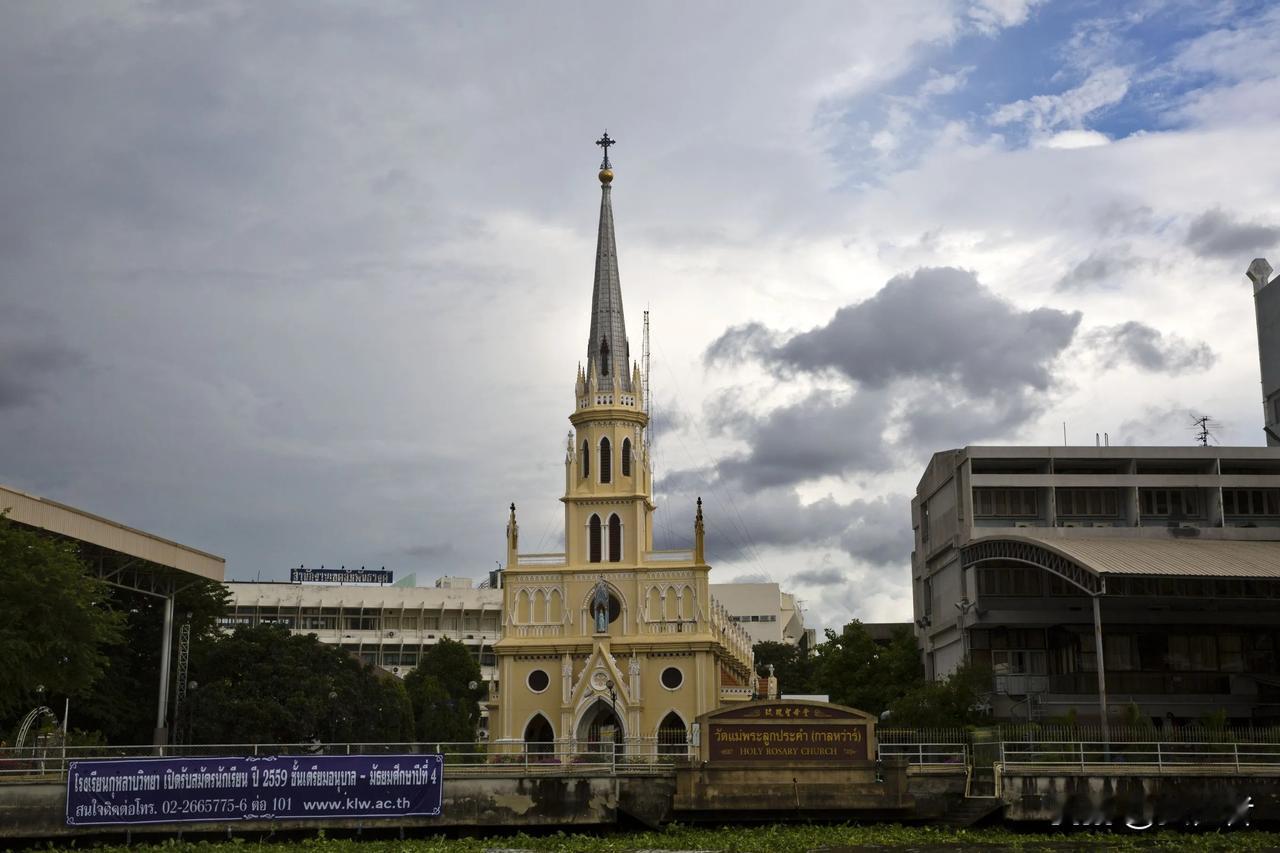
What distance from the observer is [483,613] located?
14512 centimetres

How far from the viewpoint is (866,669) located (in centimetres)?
7375

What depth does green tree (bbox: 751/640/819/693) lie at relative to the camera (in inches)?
4635

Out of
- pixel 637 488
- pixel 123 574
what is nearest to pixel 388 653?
pixel 637 488

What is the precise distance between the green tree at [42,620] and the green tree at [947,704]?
30855 mm

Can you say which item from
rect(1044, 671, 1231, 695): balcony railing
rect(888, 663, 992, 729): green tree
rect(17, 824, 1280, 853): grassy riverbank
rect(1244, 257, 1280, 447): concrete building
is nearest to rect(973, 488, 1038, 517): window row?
rect(1044, 671, 1231, 695): balcony railing

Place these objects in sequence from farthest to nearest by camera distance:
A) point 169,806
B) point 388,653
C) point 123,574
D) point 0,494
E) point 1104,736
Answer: point 388,653 < point 123,574 < point 0,494 < point 1104,736 < point 169,806

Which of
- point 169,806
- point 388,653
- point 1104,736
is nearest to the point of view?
point 169,806

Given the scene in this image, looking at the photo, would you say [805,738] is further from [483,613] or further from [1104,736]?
[483,613]

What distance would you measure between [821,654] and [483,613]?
7191cm

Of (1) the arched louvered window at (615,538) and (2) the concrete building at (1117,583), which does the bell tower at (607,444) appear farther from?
(2) the concrete building at (1117,583)

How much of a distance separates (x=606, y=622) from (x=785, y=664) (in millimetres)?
56461

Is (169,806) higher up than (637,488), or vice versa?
(637,488)

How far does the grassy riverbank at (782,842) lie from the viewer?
1422 inches

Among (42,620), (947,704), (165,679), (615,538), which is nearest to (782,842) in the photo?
(947,704)
